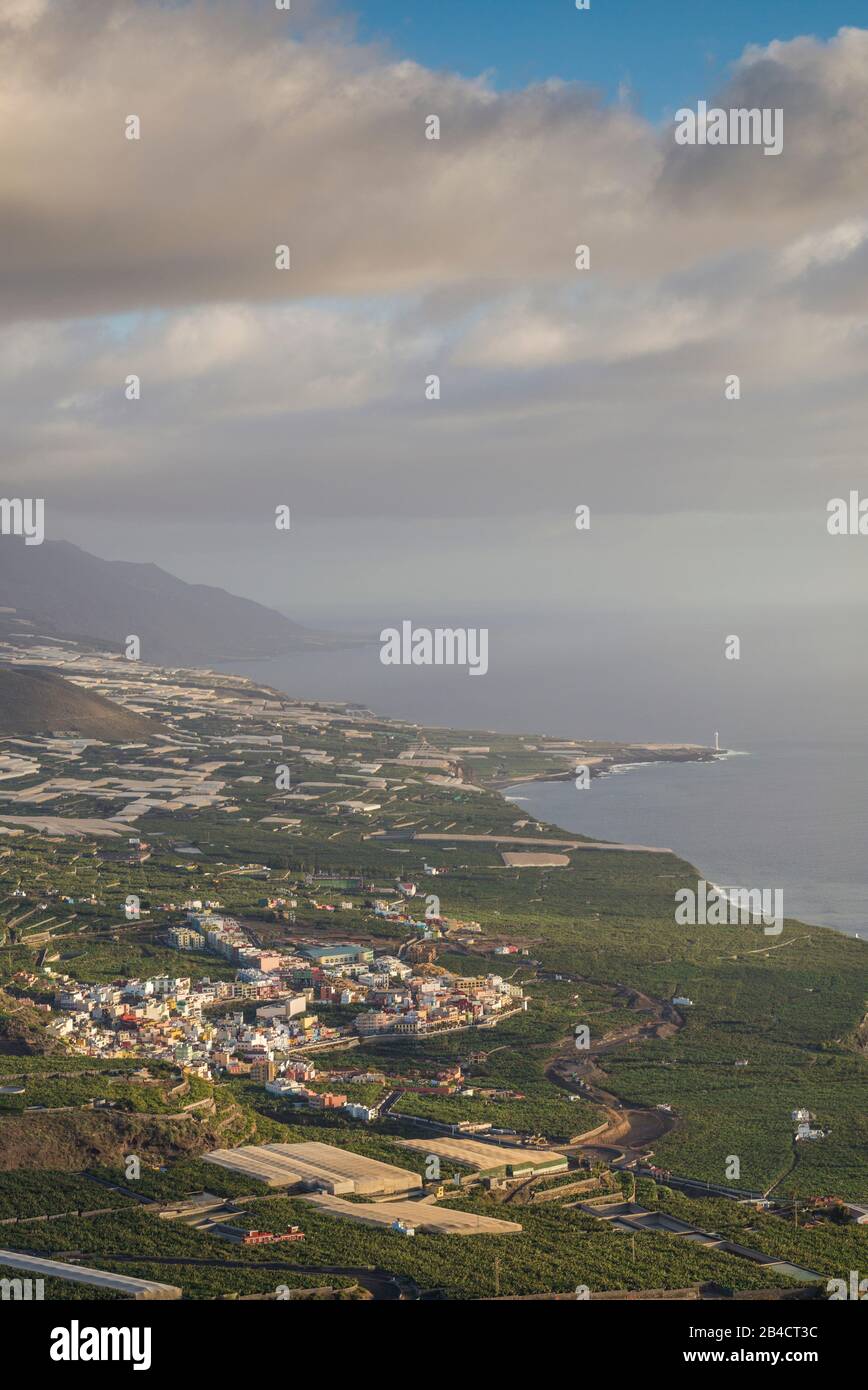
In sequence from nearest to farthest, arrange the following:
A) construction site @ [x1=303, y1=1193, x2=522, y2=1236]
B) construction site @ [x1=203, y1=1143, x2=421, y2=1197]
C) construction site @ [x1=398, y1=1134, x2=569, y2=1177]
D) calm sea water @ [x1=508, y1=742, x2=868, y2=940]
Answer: construction site @ [x1=303, y1=1193, x2=522, y2=1236], construction site @ [x1=203, y1=1143, x2=421, y2=1197], construction site @ [x1=398, y1=1134, x2=569, y2=1177], calm sea water @ [x1=508, y1=742, x2=868, y2=940]

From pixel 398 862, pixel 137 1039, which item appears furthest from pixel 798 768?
pixel 137 1039

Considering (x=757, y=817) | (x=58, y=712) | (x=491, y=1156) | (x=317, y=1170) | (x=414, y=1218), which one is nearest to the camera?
(x=414, y=1218)

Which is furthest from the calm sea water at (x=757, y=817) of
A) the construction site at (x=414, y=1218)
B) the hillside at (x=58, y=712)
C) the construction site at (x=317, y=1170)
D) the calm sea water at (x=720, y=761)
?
the construction site at (x=414, y=1218)

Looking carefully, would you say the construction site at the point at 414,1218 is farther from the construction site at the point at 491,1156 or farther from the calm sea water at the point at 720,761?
the calm sea water at the point at 720,761

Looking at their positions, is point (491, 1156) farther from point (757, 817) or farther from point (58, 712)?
point (58, 712)

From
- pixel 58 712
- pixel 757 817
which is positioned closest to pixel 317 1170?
pixel 757 817

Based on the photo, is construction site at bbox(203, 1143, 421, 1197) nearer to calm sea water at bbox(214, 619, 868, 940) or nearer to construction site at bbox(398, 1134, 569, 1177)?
construction site at bbox(398, 1134, 569, 1177)

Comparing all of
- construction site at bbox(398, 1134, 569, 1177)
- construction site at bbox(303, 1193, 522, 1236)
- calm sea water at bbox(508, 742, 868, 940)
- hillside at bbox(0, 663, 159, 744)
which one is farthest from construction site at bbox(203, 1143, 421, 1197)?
hillside at bbox(0, 663, 159, 744)

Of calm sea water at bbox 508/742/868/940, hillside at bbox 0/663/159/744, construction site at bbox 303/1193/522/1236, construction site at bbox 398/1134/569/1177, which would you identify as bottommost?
construction site at bbox 398/1134/569/1177
